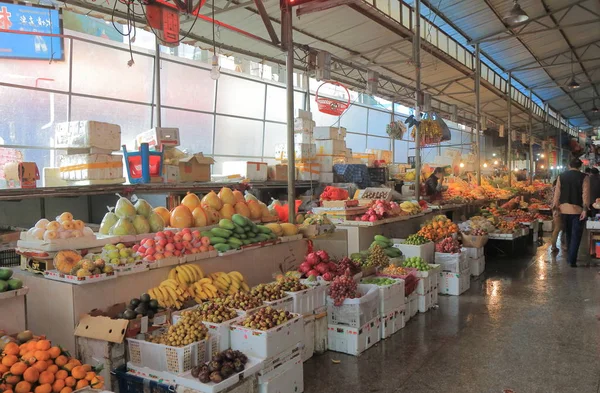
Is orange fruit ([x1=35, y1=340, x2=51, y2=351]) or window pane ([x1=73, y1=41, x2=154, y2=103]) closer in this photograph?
orange fruit ([x1=35, y1=340, x2=51, y2=351])

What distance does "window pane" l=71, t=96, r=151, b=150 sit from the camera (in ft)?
29.8

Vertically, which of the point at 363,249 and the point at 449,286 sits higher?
the point at 363,249

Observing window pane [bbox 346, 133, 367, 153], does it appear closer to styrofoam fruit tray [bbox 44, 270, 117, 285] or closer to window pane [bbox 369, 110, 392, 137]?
window pane [bbox 369, 110, 392, 137]

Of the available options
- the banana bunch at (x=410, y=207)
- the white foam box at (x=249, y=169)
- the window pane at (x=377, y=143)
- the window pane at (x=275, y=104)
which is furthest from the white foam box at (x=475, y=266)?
the window pane at (x=377, y=143)

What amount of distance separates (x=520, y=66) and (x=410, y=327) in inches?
660

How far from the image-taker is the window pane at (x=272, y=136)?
13.4 metres

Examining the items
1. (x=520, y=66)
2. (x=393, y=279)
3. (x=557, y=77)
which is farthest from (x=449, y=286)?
(x=557, y=77)

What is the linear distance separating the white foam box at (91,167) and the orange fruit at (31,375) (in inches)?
164

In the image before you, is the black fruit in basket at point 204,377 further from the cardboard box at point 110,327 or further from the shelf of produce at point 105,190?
the shelf of produce at point 105,190

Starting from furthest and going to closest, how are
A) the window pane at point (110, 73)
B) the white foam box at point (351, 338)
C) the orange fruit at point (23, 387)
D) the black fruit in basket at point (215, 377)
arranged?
1. the window pane at point (110, 73)
2. the white foam box at point (351, 338)
3. the black fruit in basket at point (215, 377)
4. the orange fruit at point (23, 387)

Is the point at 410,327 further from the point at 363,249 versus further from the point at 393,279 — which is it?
the point at 363,249

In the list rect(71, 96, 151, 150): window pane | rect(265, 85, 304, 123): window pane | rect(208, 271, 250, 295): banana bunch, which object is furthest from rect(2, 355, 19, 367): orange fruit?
rect(265, 85, 304, 123): window pane

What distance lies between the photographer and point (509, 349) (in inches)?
173

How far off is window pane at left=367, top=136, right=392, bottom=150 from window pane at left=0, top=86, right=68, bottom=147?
11.2 metres
